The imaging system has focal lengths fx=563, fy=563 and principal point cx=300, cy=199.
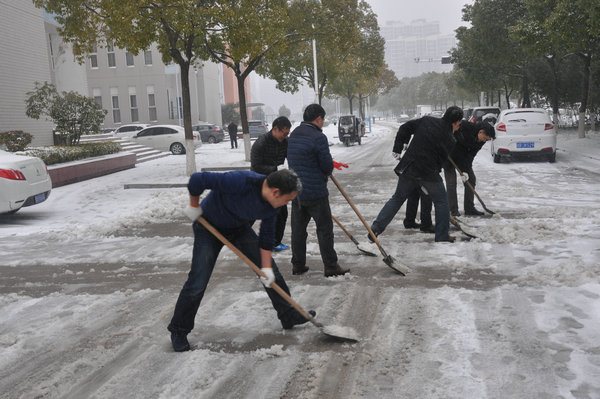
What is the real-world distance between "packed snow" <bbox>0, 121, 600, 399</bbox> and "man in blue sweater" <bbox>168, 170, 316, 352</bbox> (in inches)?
11.3

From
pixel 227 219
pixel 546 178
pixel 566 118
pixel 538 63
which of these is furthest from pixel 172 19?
pixel 566 118

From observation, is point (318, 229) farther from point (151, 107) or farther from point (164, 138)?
point (151, 107)

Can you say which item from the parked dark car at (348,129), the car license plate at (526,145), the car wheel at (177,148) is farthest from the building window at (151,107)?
the car license plate at (526,145)

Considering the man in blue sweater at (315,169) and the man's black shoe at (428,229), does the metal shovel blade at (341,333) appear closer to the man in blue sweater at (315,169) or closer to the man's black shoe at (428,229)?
the man in blue sweater at (315,169)

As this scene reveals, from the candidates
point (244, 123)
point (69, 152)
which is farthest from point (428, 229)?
point (244, 123)

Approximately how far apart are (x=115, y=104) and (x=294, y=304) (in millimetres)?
46553

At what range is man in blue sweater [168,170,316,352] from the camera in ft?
12.2

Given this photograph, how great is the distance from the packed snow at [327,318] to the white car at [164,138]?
1869 centimetres

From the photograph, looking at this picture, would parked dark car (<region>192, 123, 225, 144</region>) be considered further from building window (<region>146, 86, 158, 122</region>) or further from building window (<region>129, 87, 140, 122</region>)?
building window (<region>129, 87, 140, 122</region>)

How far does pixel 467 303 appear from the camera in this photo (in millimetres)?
4910

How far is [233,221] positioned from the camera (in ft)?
13.1

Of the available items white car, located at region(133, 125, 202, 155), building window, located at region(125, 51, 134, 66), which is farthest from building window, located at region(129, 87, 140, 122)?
white car, located at region(133, 125, 202, 155)

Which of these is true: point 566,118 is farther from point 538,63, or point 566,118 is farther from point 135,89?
point 135,89

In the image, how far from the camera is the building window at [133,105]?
46.7 metres
